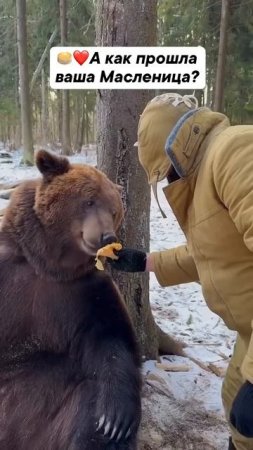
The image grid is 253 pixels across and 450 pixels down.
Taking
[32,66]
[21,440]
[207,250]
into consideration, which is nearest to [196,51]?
[207,250]

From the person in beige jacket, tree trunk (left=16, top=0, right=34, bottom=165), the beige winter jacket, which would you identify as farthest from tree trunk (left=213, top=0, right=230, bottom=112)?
the beige winter jacket

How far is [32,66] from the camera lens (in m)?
25.9

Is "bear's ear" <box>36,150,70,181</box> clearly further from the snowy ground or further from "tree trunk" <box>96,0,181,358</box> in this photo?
the snowy ground

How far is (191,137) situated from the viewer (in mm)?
2229

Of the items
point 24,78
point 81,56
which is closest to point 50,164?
point 81,56

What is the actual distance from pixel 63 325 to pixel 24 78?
17.5m

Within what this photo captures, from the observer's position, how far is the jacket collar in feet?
7.13

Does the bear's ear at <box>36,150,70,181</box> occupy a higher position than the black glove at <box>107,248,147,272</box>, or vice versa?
the bear's ear at <box>36,150,70,181</box>

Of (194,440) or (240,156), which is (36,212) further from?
(194,440)

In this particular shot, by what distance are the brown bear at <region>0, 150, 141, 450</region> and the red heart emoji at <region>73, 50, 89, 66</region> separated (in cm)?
257

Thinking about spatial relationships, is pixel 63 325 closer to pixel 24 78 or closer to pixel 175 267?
pixel 175 267

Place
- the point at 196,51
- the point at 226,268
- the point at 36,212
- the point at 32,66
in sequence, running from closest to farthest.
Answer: the point at 226,268 < the point at 36,212 < the point at 196,51 < the point at 32,66

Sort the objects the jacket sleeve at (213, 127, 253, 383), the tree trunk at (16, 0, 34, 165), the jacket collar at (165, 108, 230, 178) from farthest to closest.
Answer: the tree trunk at (16, 0, 34, 165) < the jacket collar at (165, 108, 230, 178) < the jacket sleeve at (213, 127, 253, 383)

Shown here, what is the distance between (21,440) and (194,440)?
47.5 inches
